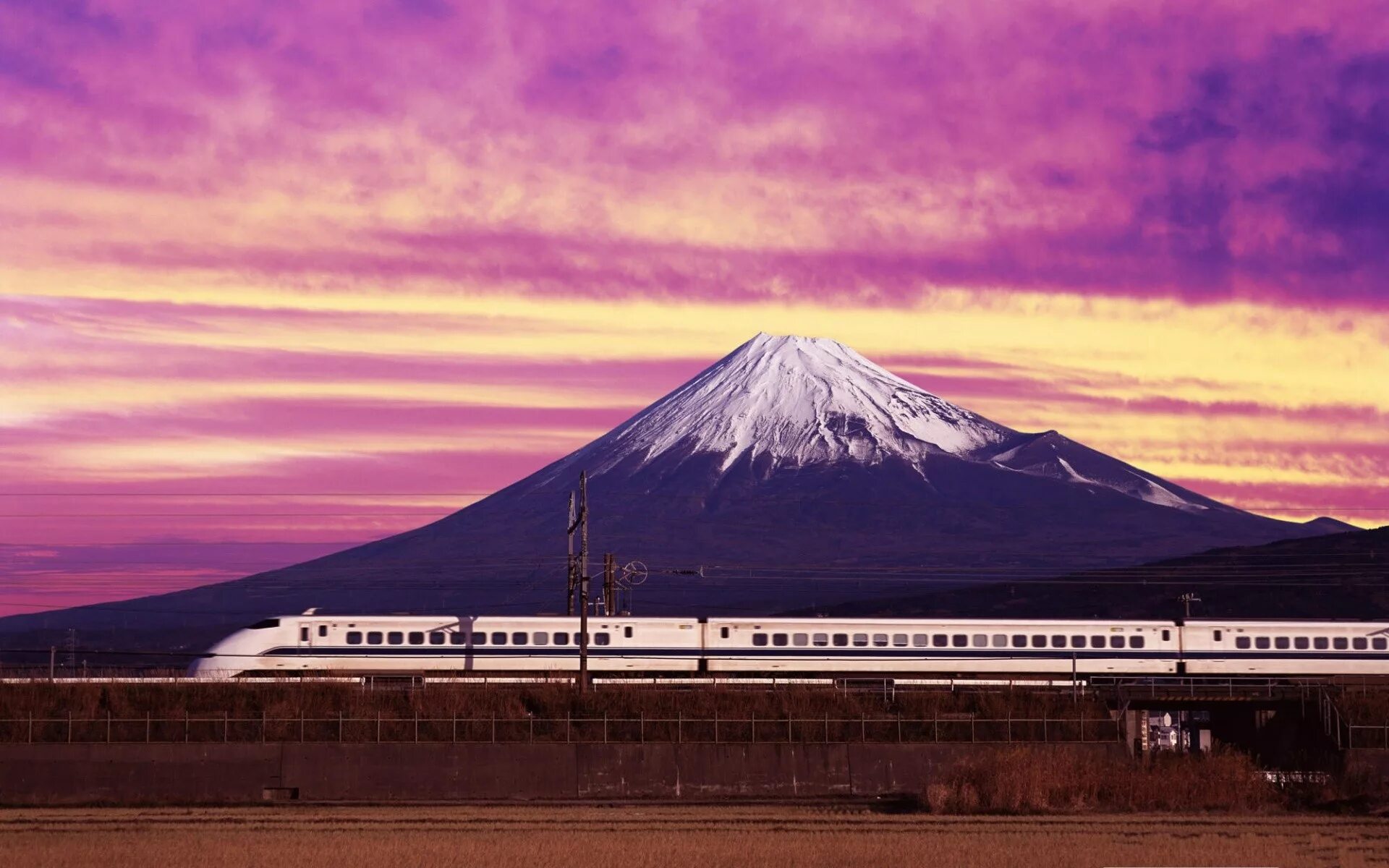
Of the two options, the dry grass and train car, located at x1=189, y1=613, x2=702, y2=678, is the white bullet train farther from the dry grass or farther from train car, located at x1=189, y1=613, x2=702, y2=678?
the dry grass

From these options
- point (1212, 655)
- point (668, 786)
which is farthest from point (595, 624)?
point (1212, 655)

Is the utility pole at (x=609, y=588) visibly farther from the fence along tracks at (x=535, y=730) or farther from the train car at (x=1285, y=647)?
the train car at (x=1285, y=647)

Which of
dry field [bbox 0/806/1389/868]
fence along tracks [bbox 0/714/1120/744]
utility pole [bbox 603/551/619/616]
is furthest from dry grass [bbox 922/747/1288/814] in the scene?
utility pole [bbox 603/551/619/616]

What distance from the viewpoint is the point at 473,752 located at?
5669 centimetres

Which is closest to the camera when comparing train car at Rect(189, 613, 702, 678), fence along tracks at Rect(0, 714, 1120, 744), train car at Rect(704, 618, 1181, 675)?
fence along tracks at Rect(0, 714, 1120, 744)

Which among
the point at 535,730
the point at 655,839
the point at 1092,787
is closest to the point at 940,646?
the point at 1092,787

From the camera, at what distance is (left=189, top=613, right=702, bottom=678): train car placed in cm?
6994

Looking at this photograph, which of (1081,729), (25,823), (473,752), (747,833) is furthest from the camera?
(1081,729)

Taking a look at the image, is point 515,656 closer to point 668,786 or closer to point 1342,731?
point 668,786

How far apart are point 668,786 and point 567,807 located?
5904 millimetres

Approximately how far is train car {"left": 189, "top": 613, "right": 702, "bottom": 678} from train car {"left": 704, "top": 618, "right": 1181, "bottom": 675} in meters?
2.06

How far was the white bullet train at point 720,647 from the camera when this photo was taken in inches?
2758

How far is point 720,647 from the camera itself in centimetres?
7081

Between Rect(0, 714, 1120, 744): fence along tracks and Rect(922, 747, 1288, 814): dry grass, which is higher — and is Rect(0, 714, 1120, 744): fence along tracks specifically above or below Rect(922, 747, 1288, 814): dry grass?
above
